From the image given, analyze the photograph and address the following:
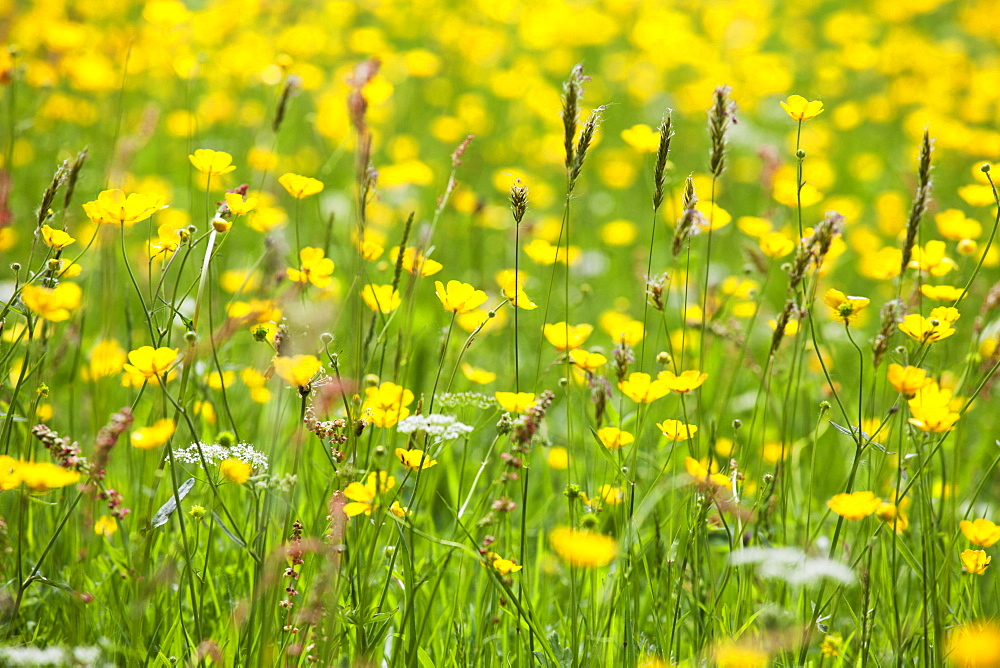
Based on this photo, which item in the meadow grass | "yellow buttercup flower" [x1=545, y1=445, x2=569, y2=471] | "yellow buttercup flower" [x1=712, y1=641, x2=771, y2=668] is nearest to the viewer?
"yellow buttercup flower" [x1=712, y1=641, x2=771, y2=668]

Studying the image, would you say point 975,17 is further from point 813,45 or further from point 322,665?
point 322,665

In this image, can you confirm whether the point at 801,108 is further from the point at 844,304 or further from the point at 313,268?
the point at 313,268

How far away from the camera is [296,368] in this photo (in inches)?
59.2

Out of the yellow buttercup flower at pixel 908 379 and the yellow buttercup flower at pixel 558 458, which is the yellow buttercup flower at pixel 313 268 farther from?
the yellow buttercup flower at pixel 908 379

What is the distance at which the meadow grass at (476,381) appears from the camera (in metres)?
1.61

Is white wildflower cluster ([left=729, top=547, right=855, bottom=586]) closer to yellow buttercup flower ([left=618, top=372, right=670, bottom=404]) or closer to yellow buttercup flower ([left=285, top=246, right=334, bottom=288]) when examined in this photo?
yellow buttercup flower ([left=618, top=372, right=670, bottom=404])

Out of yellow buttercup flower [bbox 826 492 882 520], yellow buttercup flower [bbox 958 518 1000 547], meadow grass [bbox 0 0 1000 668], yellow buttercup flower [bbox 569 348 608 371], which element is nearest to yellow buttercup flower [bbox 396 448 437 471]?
meadow grass [bbox 0 0 1000 668]

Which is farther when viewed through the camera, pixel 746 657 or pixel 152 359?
pixel 152 359

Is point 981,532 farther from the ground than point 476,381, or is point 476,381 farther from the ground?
point 476,381

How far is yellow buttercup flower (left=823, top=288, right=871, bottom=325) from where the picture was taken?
5.48 ft

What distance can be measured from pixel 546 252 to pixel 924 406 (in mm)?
1133

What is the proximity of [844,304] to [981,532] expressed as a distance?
527 mm

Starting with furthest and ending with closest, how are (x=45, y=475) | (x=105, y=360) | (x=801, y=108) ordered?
(x=801, y=108) < (x=105, y=360) < (x=45, y=475)

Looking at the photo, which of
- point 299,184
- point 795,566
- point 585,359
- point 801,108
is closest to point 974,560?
point 795,566
